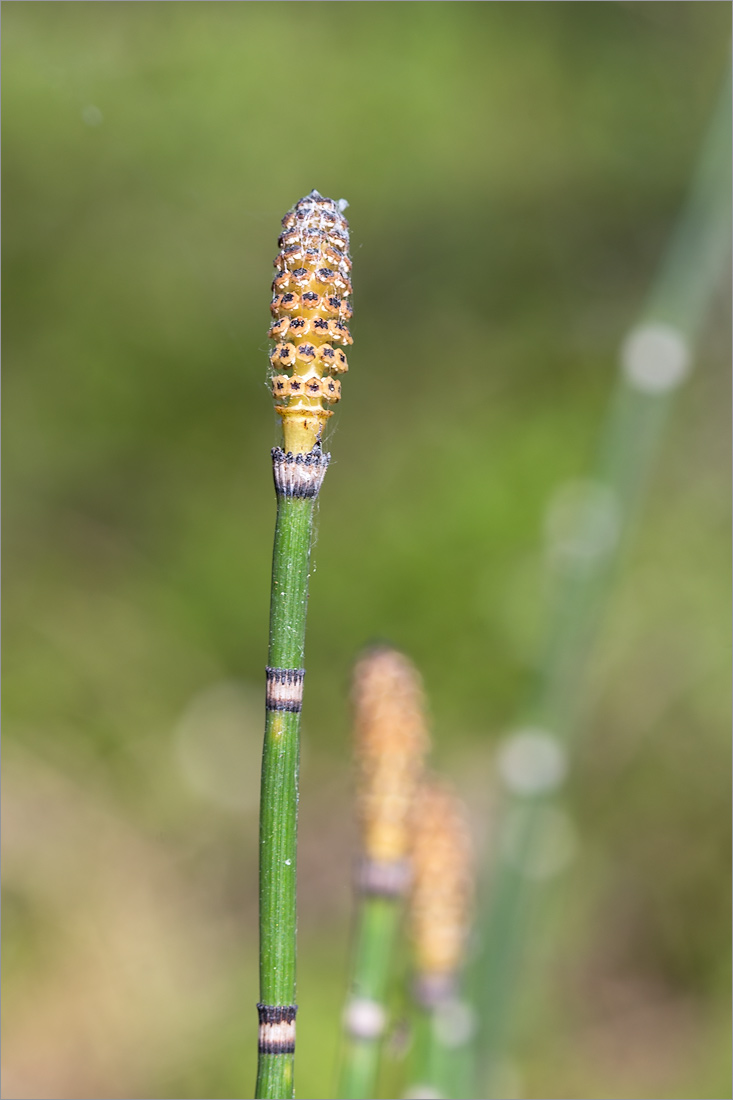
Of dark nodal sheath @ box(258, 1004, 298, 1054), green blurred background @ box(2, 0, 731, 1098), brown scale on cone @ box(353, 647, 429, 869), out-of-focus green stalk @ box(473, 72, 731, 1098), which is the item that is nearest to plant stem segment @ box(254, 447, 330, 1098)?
dark nodal sheath @ box(258, 1004, 298, 1054)

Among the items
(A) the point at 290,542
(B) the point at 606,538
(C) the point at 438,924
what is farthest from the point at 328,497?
(A) the point at 290,542

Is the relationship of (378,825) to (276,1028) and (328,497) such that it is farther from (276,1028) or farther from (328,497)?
(328,497)

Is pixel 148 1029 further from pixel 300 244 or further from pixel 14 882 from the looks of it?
pixel 300 244

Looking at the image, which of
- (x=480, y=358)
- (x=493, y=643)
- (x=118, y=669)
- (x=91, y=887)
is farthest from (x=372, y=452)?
(x=91, y=887)

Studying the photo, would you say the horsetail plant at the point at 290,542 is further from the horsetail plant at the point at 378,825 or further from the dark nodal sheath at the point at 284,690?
A: the horsetail plant at the point at 378,825

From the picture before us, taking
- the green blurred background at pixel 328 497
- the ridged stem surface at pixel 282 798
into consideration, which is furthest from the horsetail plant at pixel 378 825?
the green blurred background at pixel 328 497

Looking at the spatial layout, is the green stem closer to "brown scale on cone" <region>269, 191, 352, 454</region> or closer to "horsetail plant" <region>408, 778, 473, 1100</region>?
"horsetail plant" <region>408, 778, 473, 1100</region>
